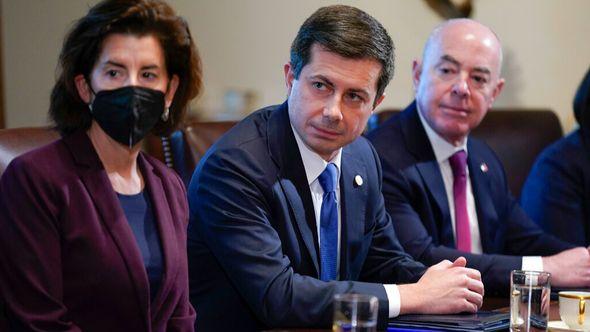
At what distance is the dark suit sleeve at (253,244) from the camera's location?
7.26ft

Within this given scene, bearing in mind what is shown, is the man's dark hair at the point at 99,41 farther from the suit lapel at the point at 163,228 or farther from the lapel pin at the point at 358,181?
the lapel pin at the point at 358,181

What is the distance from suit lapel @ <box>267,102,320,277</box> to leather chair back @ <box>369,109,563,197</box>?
1.53 metres

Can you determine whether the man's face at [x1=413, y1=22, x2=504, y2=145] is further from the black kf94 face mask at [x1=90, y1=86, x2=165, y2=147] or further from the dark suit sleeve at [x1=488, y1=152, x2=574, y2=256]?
the black kf94 face mask at [x1=90, y1=86, x2=165, y2=147]

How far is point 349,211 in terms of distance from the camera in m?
2.57

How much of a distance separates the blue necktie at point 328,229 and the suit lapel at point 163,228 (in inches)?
18.3

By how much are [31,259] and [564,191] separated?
227 cm

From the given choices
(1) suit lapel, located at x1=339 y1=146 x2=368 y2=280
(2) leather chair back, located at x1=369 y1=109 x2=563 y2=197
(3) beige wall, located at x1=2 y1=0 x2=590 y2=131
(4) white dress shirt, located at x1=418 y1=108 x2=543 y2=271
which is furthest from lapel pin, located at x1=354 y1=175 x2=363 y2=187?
(2) leather chair back, located at x1=369 y1=109 x2=563 y2=197

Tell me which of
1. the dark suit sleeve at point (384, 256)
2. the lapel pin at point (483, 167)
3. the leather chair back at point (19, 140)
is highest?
the leather chair back at point (19, 140)

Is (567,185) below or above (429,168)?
below

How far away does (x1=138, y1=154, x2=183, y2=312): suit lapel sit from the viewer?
82.3 inches

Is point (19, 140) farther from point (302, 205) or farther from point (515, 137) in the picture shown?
point (515, 137)

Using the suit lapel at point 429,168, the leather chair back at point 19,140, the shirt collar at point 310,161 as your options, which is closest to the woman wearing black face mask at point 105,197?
the leather chair back at point 19,140

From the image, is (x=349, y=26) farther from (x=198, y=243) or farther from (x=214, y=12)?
(x=214, y=12)

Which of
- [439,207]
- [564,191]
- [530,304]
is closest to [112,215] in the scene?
[530,304]
